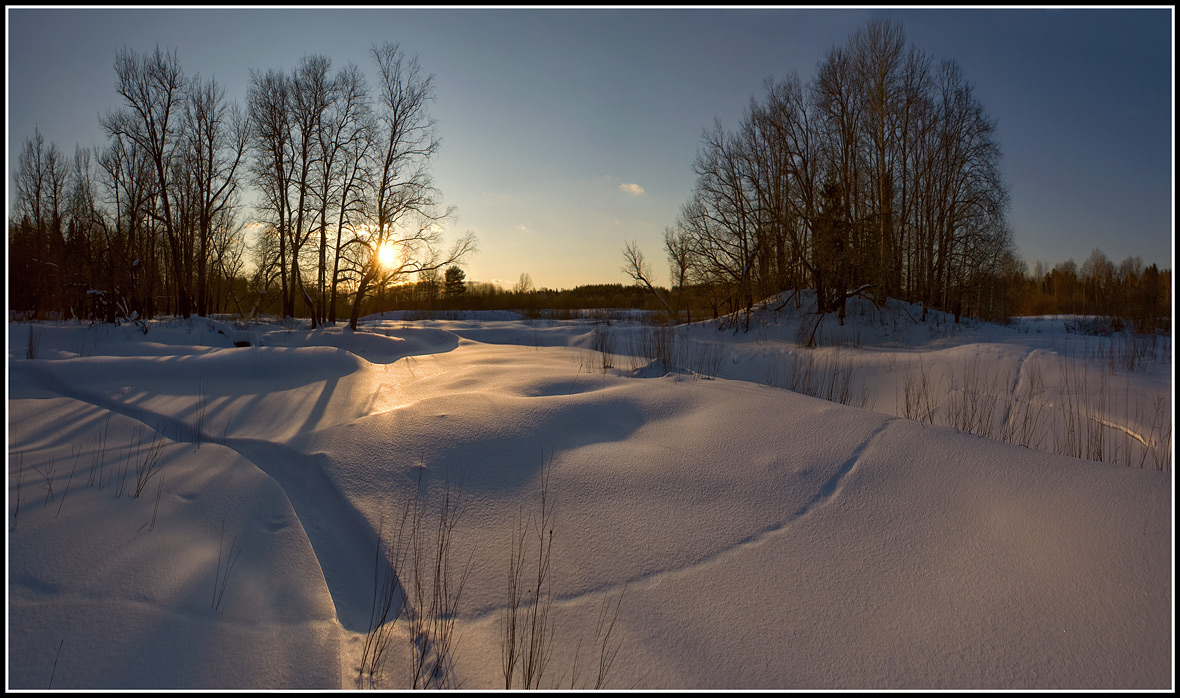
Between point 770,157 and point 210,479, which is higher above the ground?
point 770,157

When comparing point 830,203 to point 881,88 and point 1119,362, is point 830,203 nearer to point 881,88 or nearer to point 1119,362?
point 881,88

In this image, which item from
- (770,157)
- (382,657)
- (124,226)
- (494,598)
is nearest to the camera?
(382,657)

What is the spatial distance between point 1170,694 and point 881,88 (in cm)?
1614

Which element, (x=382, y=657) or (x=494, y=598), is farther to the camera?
(x=494, y=598)

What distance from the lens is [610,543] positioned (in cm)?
263

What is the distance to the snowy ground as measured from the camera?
1855 millimetres

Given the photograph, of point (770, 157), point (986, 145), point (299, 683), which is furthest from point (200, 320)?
point (986, 145)

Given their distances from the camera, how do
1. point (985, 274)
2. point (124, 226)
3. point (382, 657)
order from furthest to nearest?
1. point (124, 226)
2. point (985, 274)
3. point (382, 657)

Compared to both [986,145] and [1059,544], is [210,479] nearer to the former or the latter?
[1059,544]

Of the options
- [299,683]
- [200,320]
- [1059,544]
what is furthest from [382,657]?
[200,320]

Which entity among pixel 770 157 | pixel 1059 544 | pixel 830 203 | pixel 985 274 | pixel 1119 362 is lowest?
pixel 1059 544

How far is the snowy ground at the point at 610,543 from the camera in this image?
6.09ft

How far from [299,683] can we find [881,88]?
1752cm

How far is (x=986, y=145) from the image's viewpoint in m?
16.8
